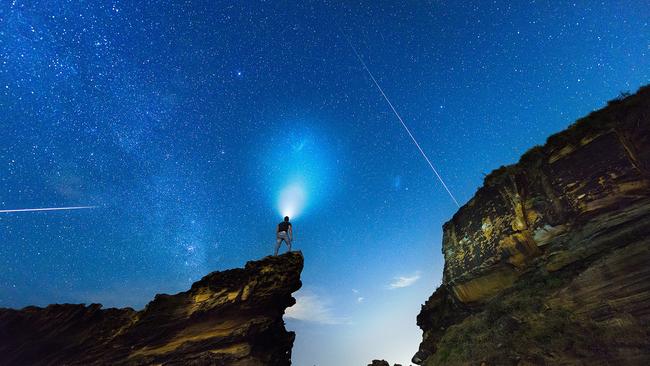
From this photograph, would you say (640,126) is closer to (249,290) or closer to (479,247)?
(479,247)

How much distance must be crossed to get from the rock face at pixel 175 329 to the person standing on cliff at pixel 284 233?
211cm

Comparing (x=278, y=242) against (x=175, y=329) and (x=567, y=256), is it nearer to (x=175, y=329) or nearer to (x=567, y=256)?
(x=175, y=329)

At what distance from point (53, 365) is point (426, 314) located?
26289mm

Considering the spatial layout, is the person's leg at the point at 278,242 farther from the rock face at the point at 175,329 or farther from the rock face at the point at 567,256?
the rock face at the point at 567,256

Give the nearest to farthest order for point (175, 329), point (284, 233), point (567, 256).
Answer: point (567, 256), point (175, 329), point (284, 233)

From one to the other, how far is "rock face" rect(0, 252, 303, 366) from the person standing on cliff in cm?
211

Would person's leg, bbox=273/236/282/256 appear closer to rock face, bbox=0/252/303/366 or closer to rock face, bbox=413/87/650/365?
rock face, bbox=0/252/303/366

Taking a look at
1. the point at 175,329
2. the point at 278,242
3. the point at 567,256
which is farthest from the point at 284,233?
the point at 567,256

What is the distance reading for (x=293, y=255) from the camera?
19.6m

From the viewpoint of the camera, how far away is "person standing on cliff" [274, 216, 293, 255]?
2050cm

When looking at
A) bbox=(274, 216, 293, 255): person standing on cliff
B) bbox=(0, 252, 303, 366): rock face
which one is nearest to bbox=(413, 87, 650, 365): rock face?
bbox=(0, 252, 303, 366): rock face

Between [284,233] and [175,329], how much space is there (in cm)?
837

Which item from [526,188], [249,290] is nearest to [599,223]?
[526,188]

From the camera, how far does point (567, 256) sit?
632 inches
